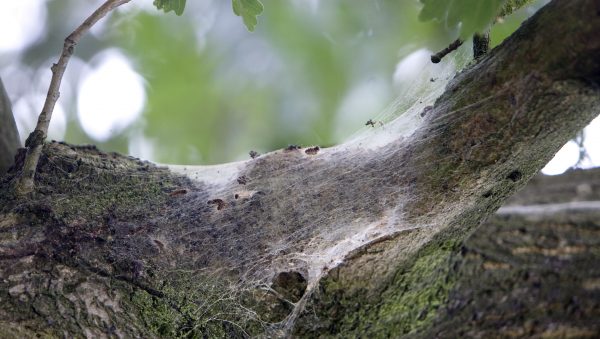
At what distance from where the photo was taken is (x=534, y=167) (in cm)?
173

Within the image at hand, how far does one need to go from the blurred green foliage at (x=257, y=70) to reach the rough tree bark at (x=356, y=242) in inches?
89.3

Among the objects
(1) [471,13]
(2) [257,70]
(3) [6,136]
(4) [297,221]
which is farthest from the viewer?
(2) [257,70]

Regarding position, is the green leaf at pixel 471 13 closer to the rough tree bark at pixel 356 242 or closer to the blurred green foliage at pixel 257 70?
the rough tree bark at pixel 356 242

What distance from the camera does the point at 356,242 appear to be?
5.64 ft

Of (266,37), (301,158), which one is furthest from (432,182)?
(266,37)

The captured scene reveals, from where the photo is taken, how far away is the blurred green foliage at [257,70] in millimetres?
4348

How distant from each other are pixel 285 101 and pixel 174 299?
3118 millimetres

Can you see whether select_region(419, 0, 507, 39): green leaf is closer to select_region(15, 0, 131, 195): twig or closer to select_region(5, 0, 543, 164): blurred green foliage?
select_region(15, 0, 131, 195): twig

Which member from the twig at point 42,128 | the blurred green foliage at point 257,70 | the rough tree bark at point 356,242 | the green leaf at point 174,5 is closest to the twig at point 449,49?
the rough tree bark at point 356,242

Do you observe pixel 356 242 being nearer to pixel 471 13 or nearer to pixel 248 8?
pixel 471 13

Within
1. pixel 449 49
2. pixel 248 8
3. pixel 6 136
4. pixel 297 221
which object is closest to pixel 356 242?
pixel 297 221

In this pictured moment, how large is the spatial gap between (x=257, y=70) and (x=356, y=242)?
3.29 m

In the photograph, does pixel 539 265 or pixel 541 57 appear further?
pixel 539 265

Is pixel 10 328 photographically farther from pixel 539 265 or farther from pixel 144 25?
pixel 144 25
